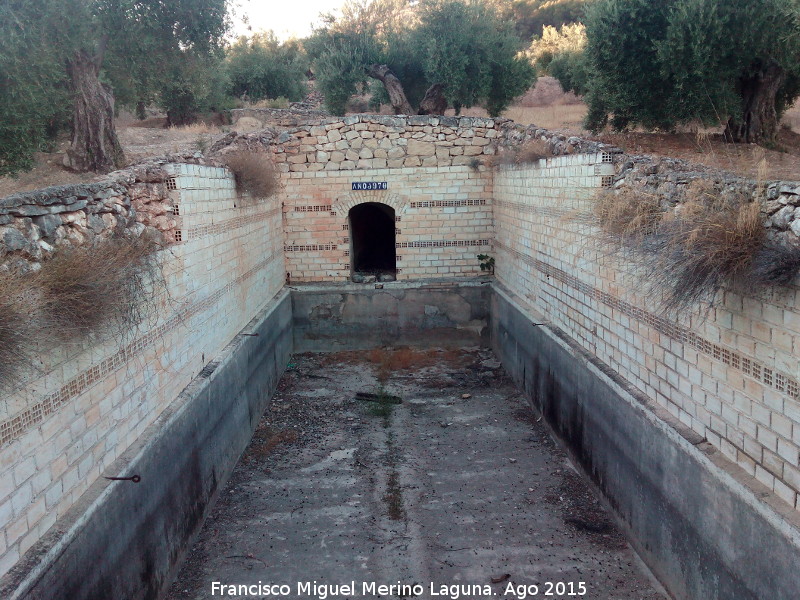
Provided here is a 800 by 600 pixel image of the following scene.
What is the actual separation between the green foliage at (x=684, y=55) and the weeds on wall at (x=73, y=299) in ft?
37.0

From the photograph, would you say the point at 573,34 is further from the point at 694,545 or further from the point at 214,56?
the point at 694,545

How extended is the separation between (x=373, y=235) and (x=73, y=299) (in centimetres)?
1356

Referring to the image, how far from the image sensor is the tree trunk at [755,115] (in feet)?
44.1

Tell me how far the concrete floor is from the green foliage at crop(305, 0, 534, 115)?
13.0 metres

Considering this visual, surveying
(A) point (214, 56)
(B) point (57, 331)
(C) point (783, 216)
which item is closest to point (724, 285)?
(C) point (783, 216)

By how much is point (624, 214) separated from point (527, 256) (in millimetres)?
4509

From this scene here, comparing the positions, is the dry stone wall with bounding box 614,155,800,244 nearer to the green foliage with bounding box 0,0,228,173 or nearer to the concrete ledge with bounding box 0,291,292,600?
the concrete ledge with bounding box 0,291,292,600

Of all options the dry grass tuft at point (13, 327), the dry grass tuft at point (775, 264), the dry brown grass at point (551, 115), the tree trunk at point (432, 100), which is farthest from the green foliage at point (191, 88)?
the dry grass tuft at point (775, 264)

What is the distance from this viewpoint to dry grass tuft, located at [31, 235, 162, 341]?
12.5 ft

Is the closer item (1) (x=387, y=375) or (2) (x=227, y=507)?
(2) (x=227, y=507)

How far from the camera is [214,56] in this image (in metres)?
15.4

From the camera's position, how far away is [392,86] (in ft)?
71.1

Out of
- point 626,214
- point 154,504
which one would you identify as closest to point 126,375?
point 154,504

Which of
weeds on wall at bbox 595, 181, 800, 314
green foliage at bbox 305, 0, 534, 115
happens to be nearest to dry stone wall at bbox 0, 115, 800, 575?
weeds on wall at bbox 595, 181, 800, 314
